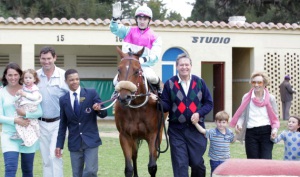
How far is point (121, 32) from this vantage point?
32.7 feet

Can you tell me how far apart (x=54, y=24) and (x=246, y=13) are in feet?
59.2

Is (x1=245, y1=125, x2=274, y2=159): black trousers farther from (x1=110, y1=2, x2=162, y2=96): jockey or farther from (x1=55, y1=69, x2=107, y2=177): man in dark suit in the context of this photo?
(x1=55, y1=69, x2=107, y2=177): man in dark suit

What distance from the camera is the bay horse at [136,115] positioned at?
8984mm

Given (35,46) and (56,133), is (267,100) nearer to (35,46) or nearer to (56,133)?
(56,133)

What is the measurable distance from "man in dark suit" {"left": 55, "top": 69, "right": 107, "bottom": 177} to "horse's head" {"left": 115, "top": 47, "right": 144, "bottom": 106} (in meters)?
0.37

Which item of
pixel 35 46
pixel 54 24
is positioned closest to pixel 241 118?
pixel 54 24

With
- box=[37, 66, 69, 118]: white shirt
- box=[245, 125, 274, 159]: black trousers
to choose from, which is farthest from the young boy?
box=[37, 66, 69, 118]: white shirt

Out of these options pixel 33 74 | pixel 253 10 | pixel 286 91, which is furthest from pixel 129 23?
pixel 253 10

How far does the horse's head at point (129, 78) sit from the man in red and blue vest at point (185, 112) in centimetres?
49

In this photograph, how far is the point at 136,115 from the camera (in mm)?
9281

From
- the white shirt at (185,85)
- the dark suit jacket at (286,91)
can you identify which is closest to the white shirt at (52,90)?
the white shirt at (185,85)

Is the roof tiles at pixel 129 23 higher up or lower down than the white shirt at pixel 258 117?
higher up

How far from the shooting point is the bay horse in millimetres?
8984

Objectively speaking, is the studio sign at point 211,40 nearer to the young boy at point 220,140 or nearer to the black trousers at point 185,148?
the young boy at point 220,140
